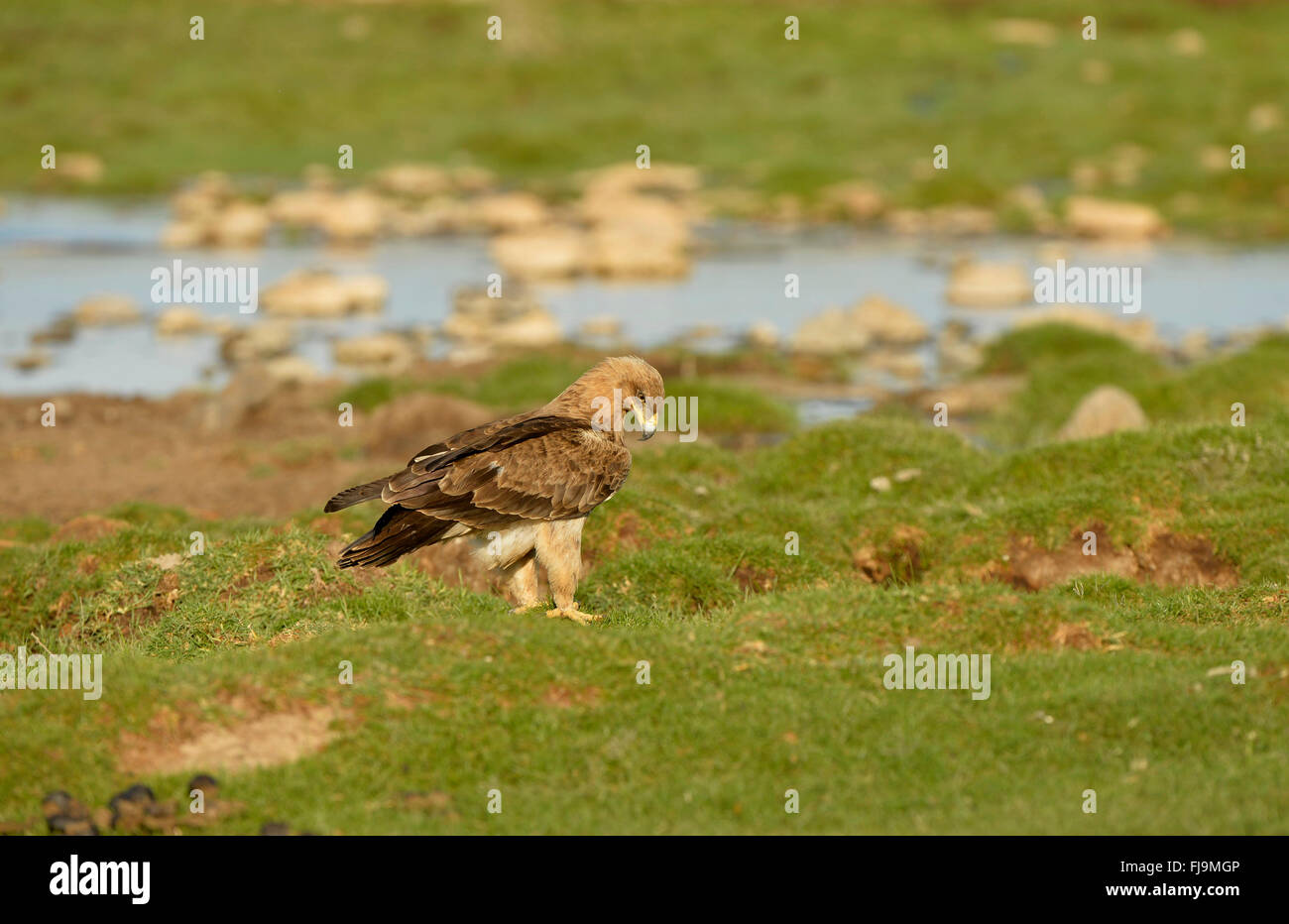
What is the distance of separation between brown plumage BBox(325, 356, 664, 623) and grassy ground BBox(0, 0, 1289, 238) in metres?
45.5

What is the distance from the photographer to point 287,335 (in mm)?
34250

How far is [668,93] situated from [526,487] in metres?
78.2

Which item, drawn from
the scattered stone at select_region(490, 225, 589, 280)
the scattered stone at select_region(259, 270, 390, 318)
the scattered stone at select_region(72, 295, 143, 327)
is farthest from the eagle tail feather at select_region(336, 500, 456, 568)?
the scattered stone at select_region(490, 225, 589, 280)

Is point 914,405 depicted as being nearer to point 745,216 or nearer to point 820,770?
point 820,770

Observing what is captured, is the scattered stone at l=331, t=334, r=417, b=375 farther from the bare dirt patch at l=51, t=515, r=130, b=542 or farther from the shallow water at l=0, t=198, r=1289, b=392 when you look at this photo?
the bare dirt patch at l=51, t=515, r=130, b=542

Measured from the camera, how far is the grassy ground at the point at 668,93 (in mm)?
69000

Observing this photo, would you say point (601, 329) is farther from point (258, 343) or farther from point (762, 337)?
point (258, 343)

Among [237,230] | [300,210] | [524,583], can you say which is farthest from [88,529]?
[300,210]

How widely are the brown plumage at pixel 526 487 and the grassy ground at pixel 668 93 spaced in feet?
149

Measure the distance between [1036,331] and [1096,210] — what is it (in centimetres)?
2386

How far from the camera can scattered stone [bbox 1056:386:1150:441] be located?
20422mm

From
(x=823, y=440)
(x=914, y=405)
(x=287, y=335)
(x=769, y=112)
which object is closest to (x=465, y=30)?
(x=769, y=112)

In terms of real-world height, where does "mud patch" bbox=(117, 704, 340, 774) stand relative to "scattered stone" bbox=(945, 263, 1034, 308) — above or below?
below

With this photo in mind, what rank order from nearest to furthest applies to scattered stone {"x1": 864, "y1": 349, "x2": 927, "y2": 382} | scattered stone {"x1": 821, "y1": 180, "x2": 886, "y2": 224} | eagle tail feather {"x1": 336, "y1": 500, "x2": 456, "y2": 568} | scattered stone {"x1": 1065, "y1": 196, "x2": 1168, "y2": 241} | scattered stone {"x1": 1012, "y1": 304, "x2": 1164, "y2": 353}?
1. eagle tail feather {"x1": 336, "y1": 500, "x2": 456, "y2": 568}
2. scattered stone {"x1": 864, "y1": 349, "x2": 927, "y2": 382}
3. scattered stone {"x1": 1012, "y1": 304, "x2": 1164, "y2": 353}
4. scattered stone {"x1": 1065, "y1": 196, "x2": 1168, "y2": 241}
5. scattered stone {"x1": 821, "y1": 180, "x2": 886, "y2": 224}
